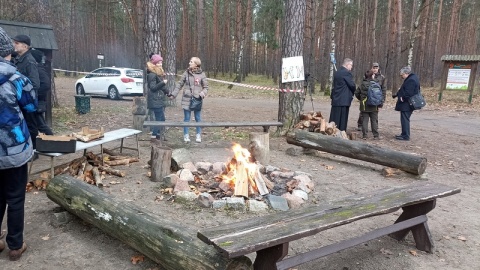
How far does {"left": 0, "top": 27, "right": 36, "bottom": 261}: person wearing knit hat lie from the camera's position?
3.18 m

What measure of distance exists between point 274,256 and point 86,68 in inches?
1452

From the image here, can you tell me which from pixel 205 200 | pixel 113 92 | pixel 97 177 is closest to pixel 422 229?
pixel 205 200

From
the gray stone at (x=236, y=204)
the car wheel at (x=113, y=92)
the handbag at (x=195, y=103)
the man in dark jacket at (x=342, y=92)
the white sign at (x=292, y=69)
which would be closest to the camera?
the gray stone at (x=236, y=204)

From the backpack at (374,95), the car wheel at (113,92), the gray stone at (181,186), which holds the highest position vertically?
the backpack at (374,95)

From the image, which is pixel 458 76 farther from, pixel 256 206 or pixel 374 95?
pixel 256 206

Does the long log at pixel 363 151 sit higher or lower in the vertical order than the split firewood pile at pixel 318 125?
lower

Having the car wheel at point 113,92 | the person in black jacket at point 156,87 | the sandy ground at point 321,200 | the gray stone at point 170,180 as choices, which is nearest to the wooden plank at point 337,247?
the sandy ground at point 321,200

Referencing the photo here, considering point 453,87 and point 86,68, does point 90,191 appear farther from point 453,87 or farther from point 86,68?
point 86,68

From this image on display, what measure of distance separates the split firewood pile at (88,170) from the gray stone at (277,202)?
232 centimetres

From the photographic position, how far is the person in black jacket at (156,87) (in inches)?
311

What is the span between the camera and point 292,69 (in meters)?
8.98

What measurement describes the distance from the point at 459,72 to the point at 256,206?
49.8ft

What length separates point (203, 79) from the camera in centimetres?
804

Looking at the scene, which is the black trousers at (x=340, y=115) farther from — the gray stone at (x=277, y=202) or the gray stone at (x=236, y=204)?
the gray stone at (x=236, y=204)
